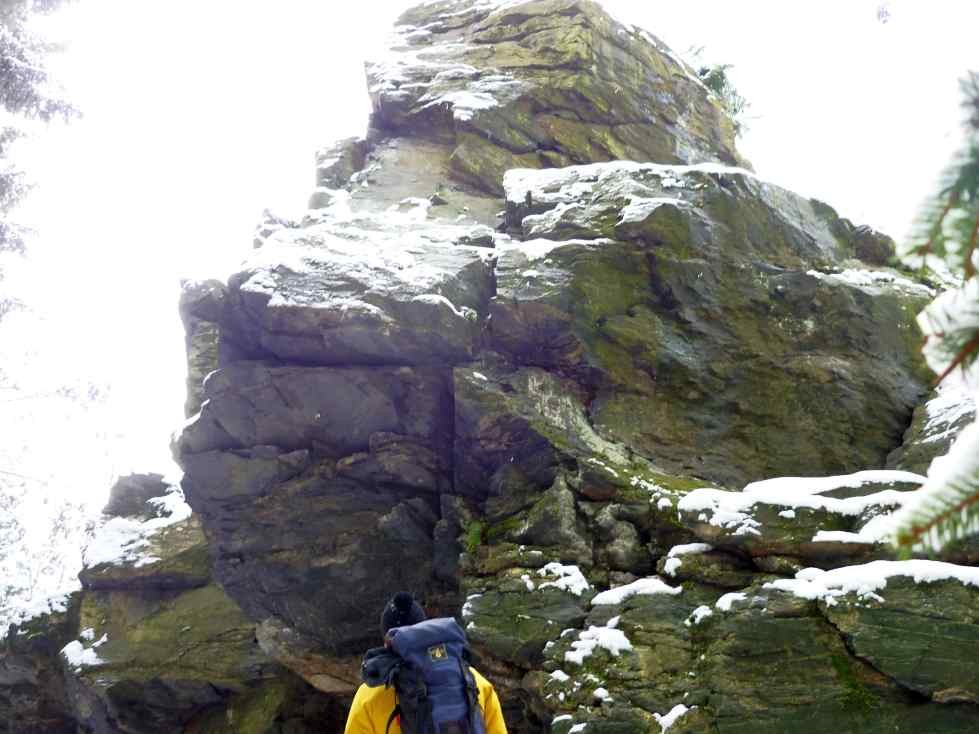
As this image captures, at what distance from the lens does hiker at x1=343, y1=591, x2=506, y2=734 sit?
3.66 meters

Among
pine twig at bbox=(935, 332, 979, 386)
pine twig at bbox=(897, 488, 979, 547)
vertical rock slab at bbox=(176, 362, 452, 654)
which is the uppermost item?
pine twig at bbox=(935, 332, 979, 386)

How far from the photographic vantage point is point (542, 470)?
9016 millimetres

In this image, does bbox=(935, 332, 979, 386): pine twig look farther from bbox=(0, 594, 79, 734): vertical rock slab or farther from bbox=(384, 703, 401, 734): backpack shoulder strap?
bbox=(0, 594, 79, 734): vertical rock slab

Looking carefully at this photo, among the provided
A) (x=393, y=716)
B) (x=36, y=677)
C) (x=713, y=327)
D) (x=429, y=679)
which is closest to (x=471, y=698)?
(x=429, y=679)

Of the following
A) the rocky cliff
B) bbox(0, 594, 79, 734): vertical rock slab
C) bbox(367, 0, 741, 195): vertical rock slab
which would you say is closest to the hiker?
the rocky cliff

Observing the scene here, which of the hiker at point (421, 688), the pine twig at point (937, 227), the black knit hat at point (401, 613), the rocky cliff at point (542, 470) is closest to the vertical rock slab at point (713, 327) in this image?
the rocky cliff at point (542, 470)

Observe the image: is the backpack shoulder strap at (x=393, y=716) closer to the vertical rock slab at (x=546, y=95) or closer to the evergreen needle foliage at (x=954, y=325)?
the evergreen needle foliage at (x=954, y=325)

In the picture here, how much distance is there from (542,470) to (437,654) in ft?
17.4

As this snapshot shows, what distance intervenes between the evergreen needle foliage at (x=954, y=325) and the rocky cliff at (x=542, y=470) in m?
5.86

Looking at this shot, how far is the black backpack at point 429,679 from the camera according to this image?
3648 mm

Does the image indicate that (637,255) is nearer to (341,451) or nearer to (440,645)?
(341,451)

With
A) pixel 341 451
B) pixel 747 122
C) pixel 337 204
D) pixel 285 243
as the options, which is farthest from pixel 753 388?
pixel 747 122

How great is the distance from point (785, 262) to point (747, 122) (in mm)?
9678

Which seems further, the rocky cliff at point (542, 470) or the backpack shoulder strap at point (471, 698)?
the rocky cliff at point (542, 470)
